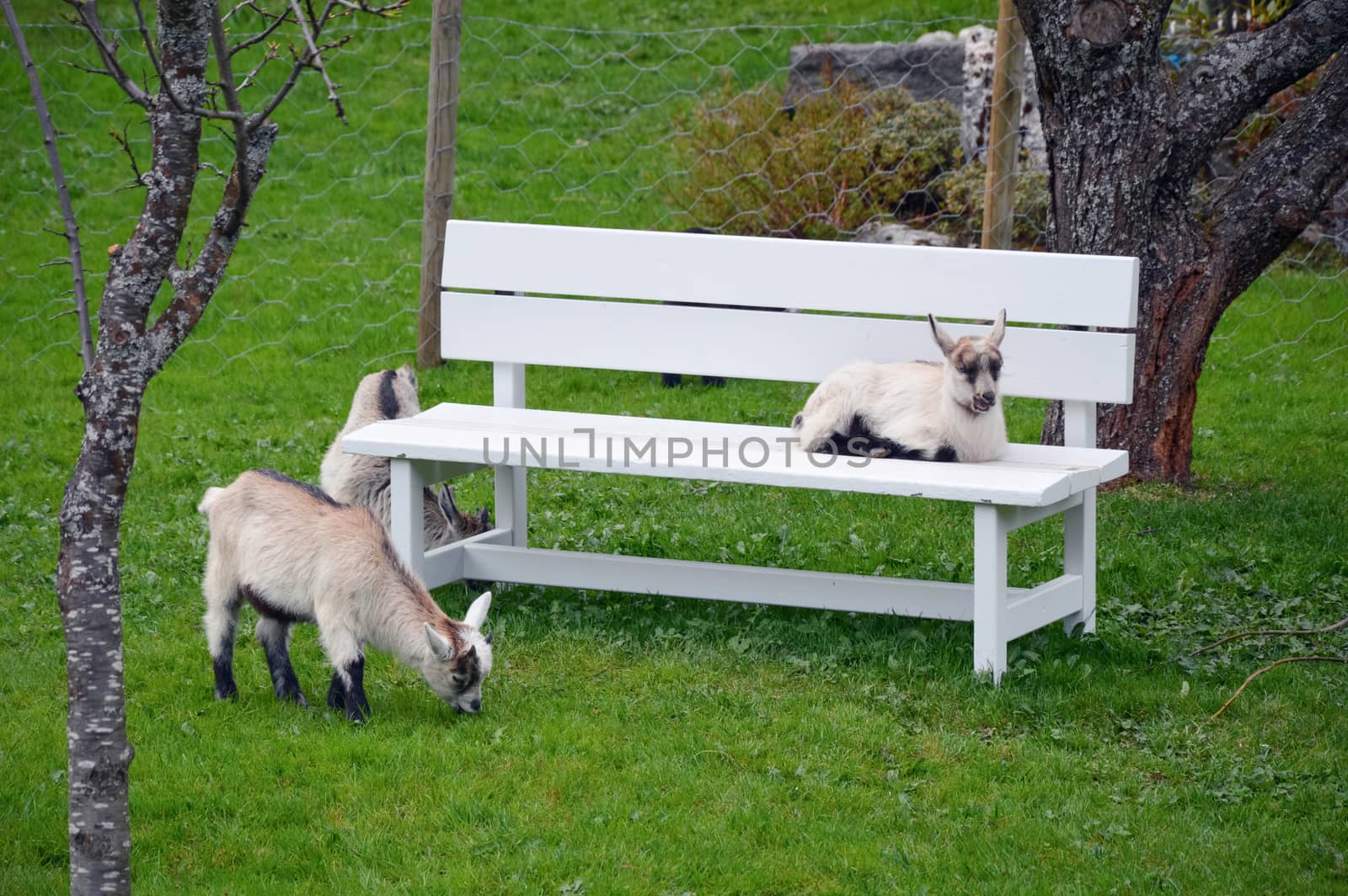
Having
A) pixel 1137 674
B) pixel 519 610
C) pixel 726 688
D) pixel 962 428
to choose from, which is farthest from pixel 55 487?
pixel 1137 674

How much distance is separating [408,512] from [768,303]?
1.62m

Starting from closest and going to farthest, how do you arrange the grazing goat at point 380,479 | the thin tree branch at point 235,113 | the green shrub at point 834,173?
the thin tree branch at point 235,113 → the grazing goat at point 380,479 → the green shrub at point 834,173

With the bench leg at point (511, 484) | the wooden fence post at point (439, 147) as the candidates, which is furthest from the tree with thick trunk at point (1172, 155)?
the wooden fence post at point (439, 147)

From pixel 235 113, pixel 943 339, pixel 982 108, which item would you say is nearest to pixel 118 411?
pixel 235 113

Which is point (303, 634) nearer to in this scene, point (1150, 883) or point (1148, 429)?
point (1150, 883)

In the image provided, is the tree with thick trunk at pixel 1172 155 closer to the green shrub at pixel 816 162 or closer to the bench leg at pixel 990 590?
the bench leg at pixel 990 590

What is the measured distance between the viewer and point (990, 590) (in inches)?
189

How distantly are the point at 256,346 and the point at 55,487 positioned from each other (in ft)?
A: 8.01

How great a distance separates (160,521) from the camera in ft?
22.1

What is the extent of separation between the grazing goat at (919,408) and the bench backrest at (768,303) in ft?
1.11

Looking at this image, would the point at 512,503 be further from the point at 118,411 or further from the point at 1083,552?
the point at 118,411

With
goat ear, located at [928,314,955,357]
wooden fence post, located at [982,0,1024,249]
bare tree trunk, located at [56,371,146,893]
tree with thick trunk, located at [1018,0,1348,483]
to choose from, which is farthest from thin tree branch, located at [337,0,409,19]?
wooden fence post, located at [982,0,1024,249]

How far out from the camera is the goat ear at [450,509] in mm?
6172

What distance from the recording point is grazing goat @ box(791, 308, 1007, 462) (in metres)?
4.92
